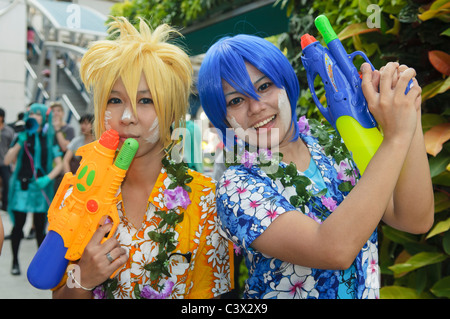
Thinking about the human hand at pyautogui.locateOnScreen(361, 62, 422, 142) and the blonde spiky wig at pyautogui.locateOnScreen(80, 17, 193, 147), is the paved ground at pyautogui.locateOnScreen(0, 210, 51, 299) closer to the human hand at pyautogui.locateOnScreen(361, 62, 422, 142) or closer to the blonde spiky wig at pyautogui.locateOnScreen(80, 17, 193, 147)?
the blonde spiky wig at pyautogui.locateOnScreen(80, 17, 193, 147)

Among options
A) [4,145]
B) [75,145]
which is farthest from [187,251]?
[4,145]

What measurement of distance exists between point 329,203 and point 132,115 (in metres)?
0.59

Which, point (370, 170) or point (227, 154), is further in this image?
point (227, 154)

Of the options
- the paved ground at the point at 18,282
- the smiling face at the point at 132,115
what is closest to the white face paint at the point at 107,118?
the smiling face at the point at 132,115

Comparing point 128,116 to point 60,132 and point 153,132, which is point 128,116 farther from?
point 60,132

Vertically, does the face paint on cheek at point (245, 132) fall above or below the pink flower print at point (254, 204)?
above

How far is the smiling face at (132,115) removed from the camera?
46.6 inches

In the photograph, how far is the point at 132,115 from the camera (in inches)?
46.6

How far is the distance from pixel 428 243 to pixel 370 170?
1193 millimetres

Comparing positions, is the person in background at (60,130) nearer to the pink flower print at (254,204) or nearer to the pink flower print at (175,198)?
the pink flower print at (175,198)

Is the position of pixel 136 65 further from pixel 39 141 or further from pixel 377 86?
pixel 39 141

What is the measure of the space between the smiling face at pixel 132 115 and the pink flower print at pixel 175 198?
0.18 metres
